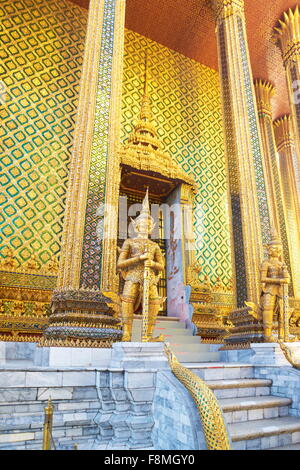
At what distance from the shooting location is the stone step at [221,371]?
362 cm

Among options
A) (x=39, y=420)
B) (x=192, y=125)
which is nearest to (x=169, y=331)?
(x=39, y=420)

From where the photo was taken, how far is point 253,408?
3148 millimetres

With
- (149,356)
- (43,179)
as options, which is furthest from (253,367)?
(43,179)

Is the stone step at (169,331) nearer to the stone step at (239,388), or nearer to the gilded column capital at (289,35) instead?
the stone step at (239,388)

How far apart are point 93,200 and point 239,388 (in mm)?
3181

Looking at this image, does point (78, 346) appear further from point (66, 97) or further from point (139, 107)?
point (139, 107)

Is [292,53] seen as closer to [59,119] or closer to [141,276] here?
[59,119]

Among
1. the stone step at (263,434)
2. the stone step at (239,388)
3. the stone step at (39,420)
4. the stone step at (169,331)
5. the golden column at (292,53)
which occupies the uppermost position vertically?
the golden column at (292,53)

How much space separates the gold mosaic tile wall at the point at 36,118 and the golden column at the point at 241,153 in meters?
3.65

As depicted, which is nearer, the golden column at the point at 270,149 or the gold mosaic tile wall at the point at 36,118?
the gold mosaic tile wall at the point at 36,118

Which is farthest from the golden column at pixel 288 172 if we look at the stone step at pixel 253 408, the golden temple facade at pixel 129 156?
the stone step at pixel 253 408

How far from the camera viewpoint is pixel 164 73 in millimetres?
9711

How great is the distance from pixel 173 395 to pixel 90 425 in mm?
863

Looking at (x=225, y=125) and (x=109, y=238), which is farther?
(x=225, y=125)
